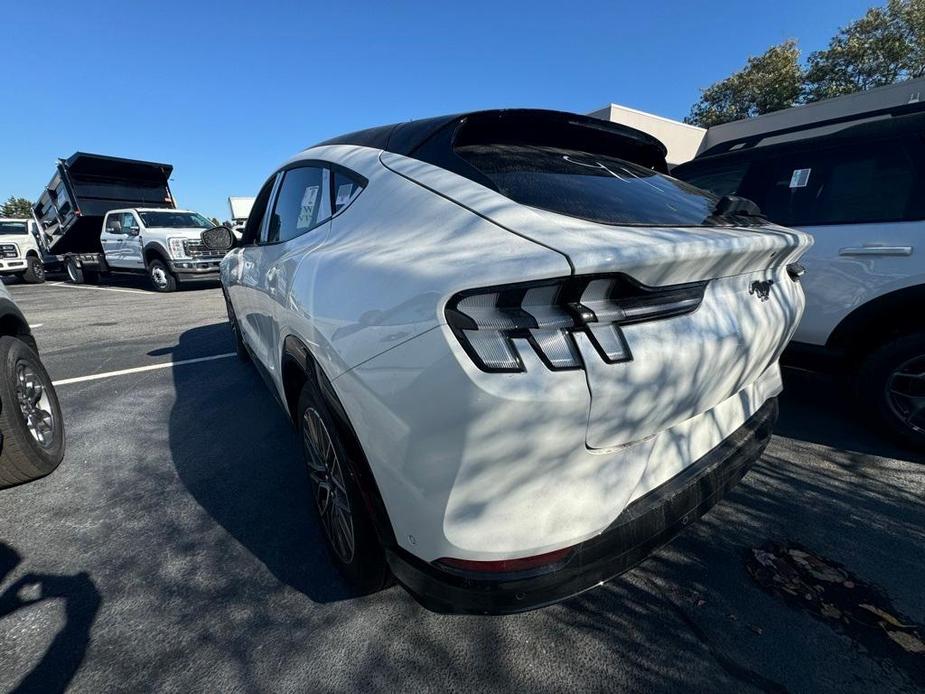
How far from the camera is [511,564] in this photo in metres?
1.16

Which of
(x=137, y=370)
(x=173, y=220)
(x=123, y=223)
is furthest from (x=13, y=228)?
(x=137, y=370)

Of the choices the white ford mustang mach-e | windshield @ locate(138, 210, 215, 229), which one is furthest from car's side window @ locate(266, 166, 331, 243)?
windshield @ locate(138, 210, 215, 229)

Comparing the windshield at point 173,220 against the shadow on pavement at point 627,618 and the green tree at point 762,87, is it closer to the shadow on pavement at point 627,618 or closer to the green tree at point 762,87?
the shadow on pavement at point 627,618

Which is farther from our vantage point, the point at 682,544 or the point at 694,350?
the point at 682,544

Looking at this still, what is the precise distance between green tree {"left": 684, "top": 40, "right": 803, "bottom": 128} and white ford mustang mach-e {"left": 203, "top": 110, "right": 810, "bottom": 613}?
37.6m

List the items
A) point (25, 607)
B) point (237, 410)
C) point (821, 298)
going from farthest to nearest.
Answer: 1. point (237, 410)
2. point (821, 298)
3. point (25, 607)

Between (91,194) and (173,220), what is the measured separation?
2513mm

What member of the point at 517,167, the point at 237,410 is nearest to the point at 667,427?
the point at 517,167

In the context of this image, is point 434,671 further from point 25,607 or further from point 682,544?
point 25,607

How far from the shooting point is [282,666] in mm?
1508

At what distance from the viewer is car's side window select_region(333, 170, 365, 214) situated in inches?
72.0

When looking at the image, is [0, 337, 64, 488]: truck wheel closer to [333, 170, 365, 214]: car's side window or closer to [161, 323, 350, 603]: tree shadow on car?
[161, 323, 350, 603]: tree shadow on car

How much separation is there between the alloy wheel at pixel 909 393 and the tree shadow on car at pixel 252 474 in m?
3.31

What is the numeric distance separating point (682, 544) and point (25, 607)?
278 cm
